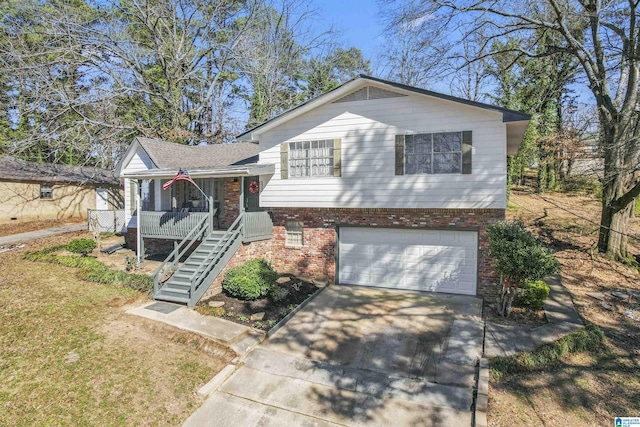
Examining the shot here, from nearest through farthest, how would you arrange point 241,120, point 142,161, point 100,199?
point 142,161, point 100,199, point 241,120

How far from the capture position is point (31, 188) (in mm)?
20453

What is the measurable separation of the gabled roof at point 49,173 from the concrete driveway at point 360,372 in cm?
1707

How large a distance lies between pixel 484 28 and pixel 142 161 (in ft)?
50.4

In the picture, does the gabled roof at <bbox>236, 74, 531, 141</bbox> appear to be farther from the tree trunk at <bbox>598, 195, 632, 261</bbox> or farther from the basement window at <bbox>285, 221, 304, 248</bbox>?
the tree trunk at <bbox>598, 195, 632, 261</bbox>

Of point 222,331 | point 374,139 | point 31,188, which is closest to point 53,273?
point 222,331

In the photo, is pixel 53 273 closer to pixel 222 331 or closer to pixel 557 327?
pixel 222 331

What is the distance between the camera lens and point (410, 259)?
1045 centimetres

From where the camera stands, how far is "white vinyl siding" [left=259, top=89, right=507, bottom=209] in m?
9.11

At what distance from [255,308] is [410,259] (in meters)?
5.05

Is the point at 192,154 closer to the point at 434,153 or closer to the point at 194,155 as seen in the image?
the point at 194,155

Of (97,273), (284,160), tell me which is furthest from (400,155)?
(97,273)

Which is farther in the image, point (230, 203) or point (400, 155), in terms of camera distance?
point (230, 203)

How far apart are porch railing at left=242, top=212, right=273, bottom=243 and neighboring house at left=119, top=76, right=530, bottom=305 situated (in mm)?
40

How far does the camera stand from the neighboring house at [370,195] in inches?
365
